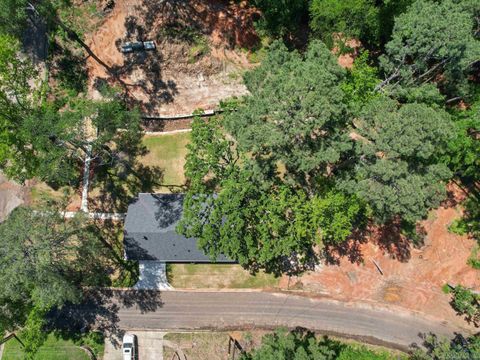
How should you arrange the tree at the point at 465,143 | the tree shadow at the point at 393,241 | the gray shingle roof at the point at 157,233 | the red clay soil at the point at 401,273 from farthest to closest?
the tree shadow at the point at 393,241
the red clay soil at the point at 401,273
the gray shingle roof at the point at 157,233
the tree at the point at 465,143

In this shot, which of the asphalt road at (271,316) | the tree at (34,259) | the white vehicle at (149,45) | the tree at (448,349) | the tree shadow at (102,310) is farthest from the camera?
the white vehicle at (149,45)

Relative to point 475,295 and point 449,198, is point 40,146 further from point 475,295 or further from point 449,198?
point 475,295

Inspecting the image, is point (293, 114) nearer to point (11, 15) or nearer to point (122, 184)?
point (122, 184)

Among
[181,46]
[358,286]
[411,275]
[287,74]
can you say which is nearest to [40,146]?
[181,46]

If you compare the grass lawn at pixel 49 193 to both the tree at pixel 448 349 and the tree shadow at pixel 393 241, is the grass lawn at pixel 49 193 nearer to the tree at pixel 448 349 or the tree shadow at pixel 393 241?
the tree shadow at pixel 393 241

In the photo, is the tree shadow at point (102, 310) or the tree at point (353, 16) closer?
the tree at point (353, 16)

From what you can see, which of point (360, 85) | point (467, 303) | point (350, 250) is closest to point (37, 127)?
point (360, 85)

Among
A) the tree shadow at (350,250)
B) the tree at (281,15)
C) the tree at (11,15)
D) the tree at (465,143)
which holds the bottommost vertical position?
the tree shadow at (350,250)

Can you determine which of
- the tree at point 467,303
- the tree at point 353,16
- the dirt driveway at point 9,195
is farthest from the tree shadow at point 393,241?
the dirt driveway at point 9,195
